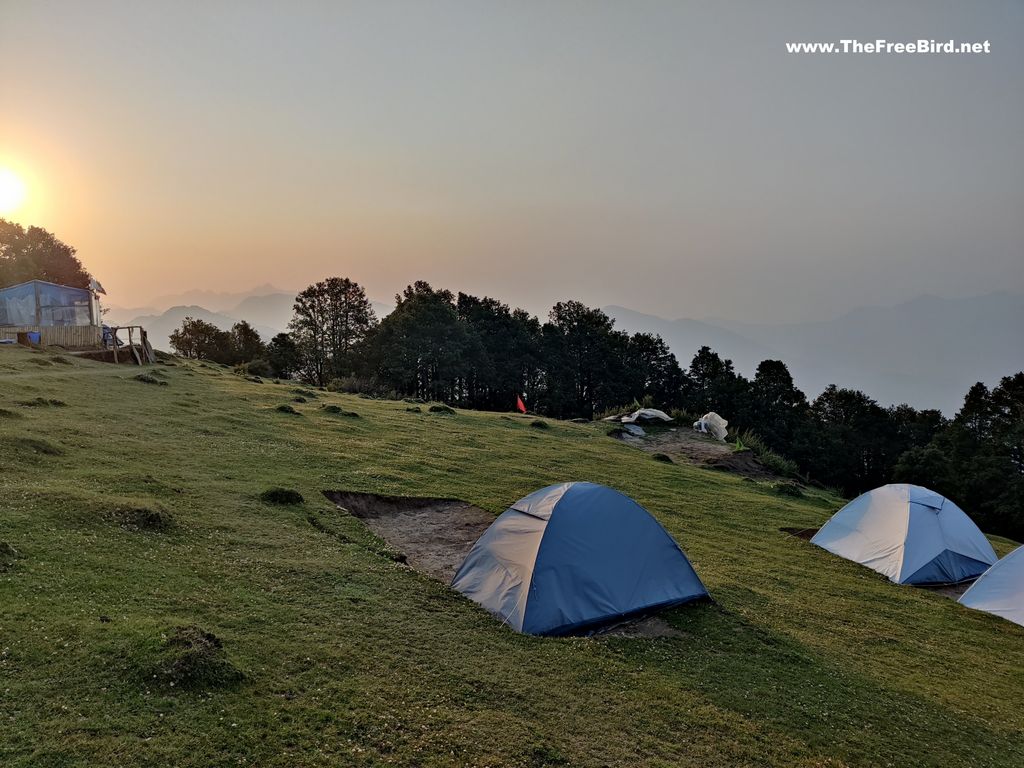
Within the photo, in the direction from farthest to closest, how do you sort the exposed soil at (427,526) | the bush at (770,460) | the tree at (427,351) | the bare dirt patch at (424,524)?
the tree at (427,351) → the bush at (770,460) → the bare dirt patch at (424,524) → the exposed soil at (427,526)

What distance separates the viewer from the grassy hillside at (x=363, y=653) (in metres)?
6.08

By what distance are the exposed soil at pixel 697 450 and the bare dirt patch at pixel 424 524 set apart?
1895 centimetres

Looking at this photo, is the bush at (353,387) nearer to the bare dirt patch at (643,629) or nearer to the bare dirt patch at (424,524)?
the bare dirt patch at (424,524)

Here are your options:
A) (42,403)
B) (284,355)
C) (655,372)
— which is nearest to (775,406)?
(655,372)

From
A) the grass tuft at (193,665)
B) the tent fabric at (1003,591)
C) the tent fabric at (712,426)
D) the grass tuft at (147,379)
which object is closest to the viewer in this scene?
the grass tuft at (193,665)

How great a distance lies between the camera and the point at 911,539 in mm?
15820

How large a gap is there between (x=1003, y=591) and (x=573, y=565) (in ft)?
36.3

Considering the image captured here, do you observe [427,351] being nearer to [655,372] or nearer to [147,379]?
[655,372]

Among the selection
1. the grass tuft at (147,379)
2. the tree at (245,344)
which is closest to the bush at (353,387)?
the grass tuft at (147,379)

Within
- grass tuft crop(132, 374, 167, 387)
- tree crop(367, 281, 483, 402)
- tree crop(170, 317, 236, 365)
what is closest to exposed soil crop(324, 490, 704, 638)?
grass tuft crop(132, 374, 167, 387)

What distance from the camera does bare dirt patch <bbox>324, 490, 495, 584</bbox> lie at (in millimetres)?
12768

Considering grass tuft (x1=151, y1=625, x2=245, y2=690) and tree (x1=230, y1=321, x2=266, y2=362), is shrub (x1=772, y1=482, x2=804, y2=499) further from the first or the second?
tree (x1=230, y1=321, x2=266, y2=362)

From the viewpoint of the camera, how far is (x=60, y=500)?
1046cm

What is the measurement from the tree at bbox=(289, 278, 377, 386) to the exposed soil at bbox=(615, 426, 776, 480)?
45.2m
